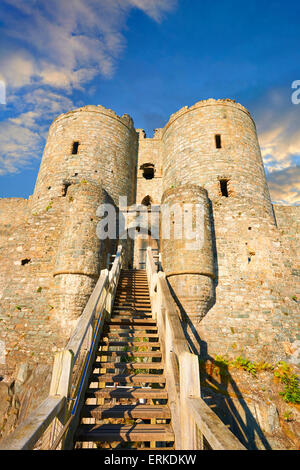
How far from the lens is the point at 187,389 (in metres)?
2.93

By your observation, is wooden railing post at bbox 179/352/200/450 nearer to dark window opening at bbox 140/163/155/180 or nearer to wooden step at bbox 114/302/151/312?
wooden step at bbox 114/302/151/312

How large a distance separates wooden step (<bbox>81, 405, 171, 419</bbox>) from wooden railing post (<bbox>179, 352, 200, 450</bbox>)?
528mm

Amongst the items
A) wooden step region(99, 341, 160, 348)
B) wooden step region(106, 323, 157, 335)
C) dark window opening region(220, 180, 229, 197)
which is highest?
dark window opening region(220, 180, 229, 197)

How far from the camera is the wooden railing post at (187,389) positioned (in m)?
2.76

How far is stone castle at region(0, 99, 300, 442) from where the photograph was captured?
9117 millimetres

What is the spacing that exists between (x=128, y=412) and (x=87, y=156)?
12.0m

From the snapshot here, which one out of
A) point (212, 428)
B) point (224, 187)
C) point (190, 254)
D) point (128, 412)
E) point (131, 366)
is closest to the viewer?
point (212, 428)

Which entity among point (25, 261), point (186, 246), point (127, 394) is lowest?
point (127, 394)

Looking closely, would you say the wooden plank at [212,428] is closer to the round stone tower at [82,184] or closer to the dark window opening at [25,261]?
the round stone tower at [82,184]

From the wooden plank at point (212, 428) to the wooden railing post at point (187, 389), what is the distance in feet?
0.32

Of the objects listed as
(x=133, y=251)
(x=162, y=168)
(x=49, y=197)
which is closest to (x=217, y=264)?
(x=133, y=251)

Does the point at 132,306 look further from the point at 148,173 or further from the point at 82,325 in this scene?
the point at 148,173

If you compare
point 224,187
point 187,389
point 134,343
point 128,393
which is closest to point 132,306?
point 134,343

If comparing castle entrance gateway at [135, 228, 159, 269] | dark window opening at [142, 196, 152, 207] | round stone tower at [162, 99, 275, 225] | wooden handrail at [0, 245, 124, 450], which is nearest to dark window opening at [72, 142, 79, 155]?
dark window opening at [142, 196, 152, 207]
